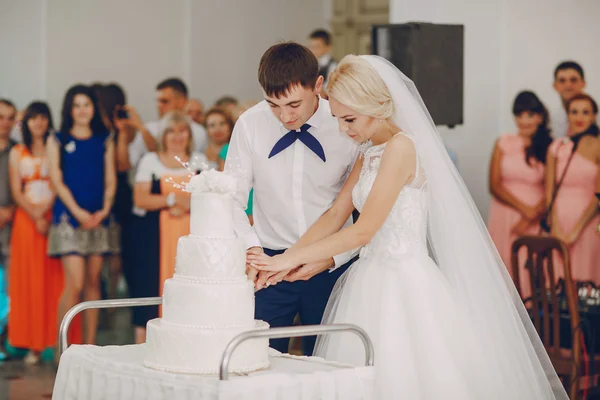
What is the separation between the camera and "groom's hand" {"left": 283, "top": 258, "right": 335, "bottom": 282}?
353cm

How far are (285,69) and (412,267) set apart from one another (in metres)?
0.79

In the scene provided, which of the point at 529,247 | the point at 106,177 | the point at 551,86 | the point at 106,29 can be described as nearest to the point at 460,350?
the point at 529,247

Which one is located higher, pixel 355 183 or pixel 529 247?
pixel 355 183

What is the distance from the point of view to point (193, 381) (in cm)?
272

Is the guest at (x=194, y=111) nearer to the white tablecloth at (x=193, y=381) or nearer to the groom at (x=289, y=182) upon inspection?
the groom at (x=289, y=182)

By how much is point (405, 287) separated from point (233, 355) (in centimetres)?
77

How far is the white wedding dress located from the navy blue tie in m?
0.19

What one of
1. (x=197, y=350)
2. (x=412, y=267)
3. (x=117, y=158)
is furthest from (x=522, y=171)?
(x=197, y=350)

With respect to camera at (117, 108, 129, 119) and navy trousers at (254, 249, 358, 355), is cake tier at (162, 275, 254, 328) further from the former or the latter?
camera at (117, 108, 129, 119)

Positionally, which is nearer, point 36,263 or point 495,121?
point 36,263

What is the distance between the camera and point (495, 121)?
7531mm

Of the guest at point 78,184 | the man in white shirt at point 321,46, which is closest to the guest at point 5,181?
the guest at point 78,184

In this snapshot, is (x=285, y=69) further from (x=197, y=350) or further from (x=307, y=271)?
(x=197, y=350)

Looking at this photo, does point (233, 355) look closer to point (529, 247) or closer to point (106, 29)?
point (529, 247)
